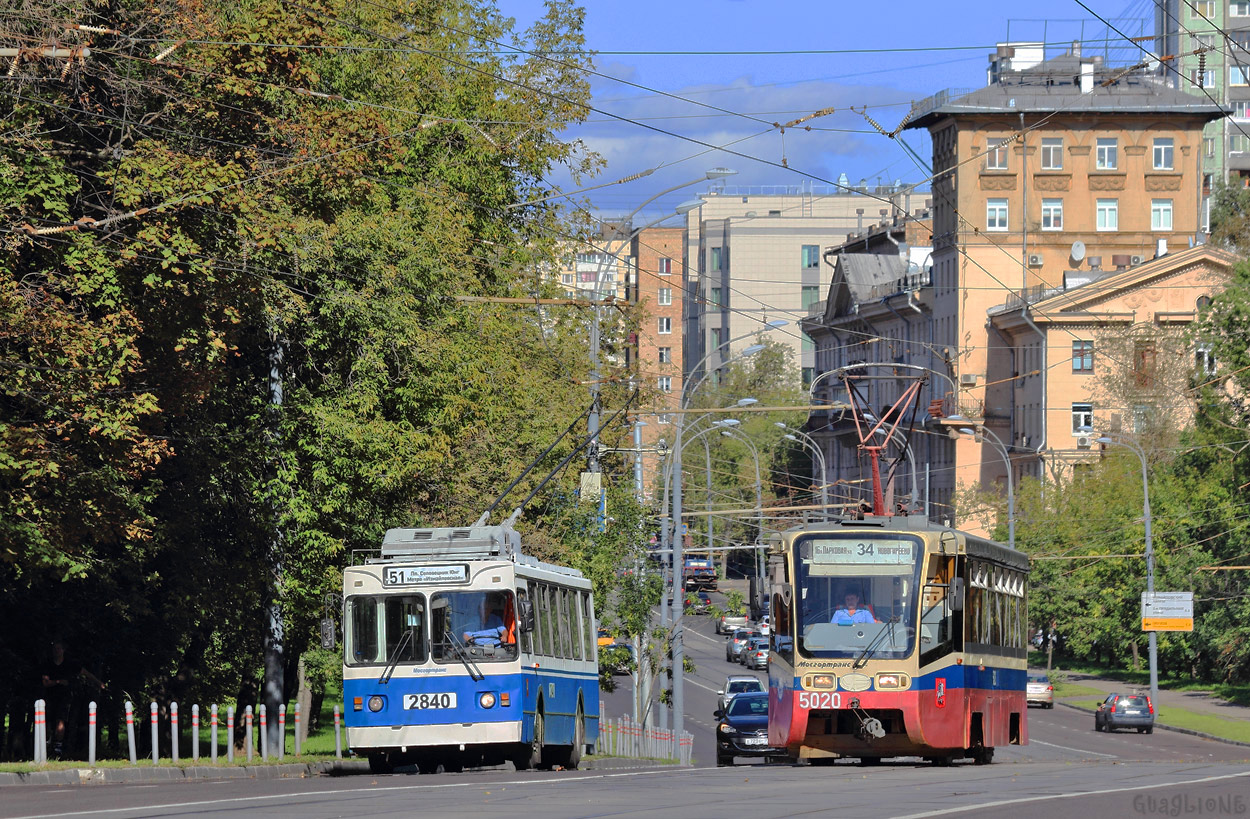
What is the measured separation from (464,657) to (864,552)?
16.7 feet

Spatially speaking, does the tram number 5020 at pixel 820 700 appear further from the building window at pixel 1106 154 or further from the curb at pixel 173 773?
the building window at pixel 1106 154

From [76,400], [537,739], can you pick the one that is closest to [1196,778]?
[537,739]

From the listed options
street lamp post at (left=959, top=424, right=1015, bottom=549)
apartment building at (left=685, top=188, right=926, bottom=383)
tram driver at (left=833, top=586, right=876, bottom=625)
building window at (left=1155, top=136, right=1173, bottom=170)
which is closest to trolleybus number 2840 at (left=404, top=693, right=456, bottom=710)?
tram driver at (left=833, top=586, right=876, bottom=625)

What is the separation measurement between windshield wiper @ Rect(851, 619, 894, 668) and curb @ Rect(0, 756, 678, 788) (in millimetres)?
6808

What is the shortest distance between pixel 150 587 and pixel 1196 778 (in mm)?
19615

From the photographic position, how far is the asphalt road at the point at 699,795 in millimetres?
14086

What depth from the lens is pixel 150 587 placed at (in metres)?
33.2

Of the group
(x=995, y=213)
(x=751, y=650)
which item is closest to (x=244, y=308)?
(x=751, y=650)

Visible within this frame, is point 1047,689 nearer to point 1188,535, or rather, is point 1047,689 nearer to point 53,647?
point 1188,535

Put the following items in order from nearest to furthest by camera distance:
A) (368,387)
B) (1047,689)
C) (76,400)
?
(76,400)
(368,387)
(1047,689)

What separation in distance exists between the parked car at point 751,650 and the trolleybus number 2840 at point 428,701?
167 feet

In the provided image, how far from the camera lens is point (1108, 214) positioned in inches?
3642

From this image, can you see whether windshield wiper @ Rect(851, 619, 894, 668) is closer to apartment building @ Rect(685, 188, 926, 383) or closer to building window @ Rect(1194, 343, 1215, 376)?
building window @ Rect(1194, 343, 1215, 376)

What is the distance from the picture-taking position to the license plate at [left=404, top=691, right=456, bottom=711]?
23734mm
